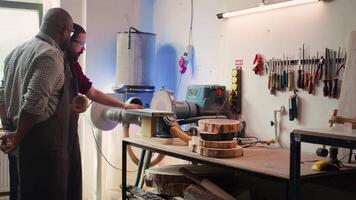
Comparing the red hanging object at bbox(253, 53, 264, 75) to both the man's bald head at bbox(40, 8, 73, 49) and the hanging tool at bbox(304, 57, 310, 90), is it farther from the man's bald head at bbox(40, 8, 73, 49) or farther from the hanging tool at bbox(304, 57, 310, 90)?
the man's bald head at bbox(40, 8, 73, 49)

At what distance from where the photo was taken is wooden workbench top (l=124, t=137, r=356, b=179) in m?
1.70

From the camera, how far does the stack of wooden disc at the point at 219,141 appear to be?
2.00m

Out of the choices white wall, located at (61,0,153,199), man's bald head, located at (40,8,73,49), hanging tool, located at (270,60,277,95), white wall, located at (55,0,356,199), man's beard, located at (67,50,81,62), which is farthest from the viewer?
white wall, located at (61,0,153,199)

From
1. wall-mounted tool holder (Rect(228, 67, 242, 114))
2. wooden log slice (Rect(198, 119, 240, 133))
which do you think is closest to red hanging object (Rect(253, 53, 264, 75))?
wall-mounted tool holder (Rect(228, 67, 242, 114))

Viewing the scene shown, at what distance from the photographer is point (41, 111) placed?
2.00 metres

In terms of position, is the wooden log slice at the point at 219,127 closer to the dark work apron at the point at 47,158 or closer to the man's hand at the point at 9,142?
the dark work apron at the point at 47,158

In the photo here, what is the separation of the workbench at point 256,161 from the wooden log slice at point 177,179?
16 cm

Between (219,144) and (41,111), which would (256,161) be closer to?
(219,144)

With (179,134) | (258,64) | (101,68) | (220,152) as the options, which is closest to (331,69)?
(258,64)

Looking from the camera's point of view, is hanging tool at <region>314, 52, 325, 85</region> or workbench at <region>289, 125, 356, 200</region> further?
hanging tool at <region>314, 52, 325, 85</region>

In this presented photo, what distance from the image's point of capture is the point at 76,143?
246cm

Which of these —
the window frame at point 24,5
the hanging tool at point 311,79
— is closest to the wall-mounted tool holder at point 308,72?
the hanging tool at point 311,79

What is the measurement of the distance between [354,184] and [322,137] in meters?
0.75

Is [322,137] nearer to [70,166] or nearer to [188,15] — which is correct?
[70,166]
